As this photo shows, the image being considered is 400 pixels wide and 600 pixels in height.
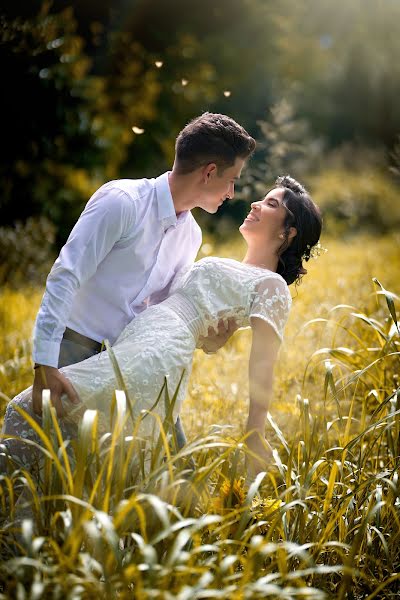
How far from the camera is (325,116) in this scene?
602 inches

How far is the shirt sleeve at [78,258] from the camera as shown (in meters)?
2.33

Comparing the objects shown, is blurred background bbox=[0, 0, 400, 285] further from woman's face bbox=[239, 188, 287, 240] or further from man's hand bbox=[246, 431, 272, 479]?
man's hand bbox=[246, 431, 272, 479]

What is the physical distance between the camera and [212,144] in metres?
2.81

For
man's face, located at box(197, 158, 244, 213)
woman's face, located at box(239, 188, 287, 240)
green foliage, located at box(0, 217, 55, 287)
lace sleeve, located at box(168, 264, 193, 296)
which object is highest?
man's face, located at box(197, 158, 244, 213)

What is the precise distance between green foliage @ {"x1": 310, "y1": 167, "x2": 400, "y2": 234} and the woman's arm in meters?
7.69

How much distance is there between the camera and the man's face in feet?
9.28

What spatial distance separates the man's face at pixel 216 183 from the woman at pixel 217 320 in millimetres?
165

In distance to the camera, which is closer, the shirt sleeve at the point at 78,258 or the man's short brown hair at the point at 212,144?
the shirt sleeve at the point at 78,258

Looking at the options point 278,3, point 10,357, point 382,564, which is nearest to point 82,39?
point 278,3

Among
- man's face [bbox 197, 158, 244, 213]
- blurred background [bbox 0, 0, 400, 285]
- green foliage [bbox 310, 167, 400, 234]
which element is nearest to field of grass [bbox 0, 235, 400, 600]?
man's face [bbox 197, 158, 244, 213]

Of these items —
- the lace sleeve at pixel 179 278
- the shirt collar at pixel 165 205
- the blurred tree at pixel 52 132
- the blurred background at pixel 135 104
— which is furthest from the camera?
the blurred tree at pixel 52 132

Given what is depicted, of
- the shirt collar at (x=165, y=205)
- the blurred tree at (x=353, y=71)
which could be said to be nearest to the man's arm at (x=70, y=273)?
the shirt collar at (x=165, y=205)

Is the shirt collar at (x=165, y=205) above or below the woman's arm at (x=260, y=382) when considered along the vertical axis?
above

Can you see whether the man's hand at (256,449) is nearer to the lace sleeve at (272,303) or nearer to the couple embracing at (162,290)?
the couple embracing at (162,290)
